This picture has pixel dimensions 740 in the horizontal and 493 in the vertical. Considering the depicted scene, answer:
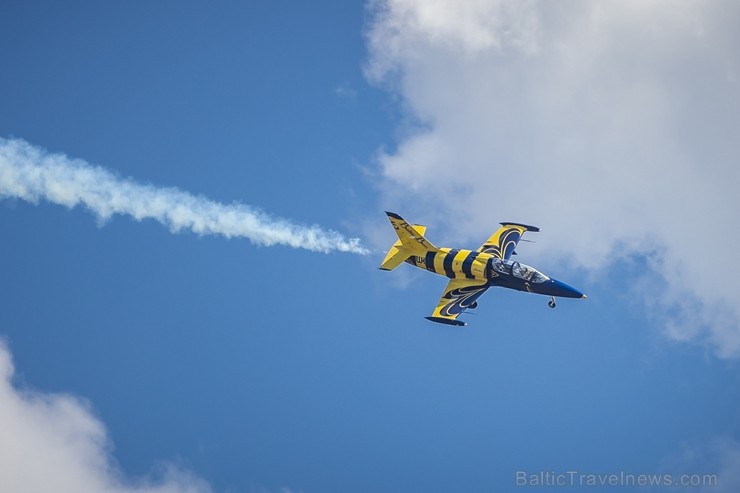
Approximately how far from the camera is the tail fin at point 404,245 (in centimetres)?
9431

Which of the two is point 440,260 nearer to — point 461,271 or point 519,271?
point 461,271

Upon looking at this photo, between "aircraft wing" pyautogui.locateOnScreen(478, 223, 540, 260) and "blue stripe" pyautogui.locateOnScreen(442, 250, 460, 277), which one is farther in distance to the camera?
"aircraft wing" pyautogui.locateOnScreen(478, 223, 540, 260)

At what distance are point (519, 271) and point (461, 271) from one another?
494 centimetres

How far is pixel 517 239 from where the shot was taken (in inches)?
3900

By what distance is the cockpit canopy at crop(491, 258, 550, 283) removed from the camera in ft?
299

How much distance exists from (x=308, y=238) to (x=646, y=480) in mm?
52227

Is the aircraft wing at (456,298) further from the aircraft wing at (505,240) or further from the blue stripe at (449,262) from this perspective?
the aircraft wing at (505,240)

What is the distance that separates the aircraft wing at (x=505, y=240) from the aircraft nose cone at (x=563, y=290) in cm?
684

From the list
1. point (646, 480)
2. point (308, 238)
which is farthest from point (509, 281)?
point (646, 480)

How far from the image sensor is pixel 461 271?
92625 millimetres

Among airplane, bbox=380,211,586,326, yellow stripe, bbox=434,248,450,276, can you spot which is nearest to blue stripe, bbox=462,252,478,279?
airplane, bbox=380,211,586,326

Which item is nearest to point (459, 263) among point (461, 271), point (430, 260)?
point (461, 271)

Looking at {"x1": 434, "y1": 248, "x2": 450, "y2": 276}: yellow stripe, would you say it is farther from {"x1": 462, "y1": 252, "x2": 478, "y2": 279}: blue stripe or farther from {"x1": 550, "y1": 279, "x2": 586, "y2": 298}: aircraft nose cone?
{"x1": 550, "y1": 279, "x2": 586, "y2": 298}: aircraft nose cone

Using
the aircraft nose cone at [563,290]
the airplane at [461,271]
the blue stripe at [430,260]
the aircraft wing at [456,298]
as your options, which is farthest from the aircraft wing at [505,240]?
the aircraft nose cone at [563,290]
